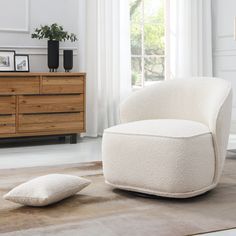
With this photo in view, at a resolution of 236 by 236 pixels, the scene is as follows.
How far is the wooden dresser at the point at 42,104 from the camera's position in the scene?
4.32m

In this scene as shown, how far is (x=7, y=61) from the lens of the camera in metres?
4.62

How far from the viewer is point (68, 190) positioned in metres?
2.36

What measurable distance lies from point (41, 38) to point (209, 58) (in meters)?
2.11

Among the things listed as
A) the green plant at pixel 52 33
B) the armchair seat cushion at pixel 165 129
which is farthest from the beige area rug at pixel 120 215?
the green plant at pixel 52 33

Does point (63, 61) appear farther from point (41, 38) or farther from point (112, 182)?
point (112, 182)

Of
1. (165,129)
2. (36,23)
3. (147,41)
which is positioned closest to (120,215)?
(165,129)

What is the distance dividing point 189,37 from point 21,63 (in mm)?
2074

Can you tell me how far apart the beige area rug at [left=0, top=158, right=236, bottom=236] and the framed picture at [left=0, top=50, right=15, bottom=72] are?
6.88ft

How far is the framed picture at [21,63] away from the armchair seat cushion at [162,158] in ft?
7.83

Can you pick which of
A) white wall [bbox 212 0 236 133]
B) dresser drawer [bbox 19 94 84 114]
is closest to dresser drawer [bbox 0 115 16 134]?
dresser drawer [bbox 19 94 84 114]

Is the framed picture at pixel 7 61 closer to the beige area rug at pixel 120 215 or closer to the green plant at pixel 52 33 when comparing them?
the green plant at pixel 52 33

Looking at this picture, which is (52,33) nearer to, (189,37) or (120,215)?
(189,37)

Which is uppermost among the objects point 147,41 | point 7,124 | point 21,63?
point 147,41

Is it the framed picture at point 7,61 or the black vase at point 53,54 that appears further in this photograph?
the black vase at point 53,54
